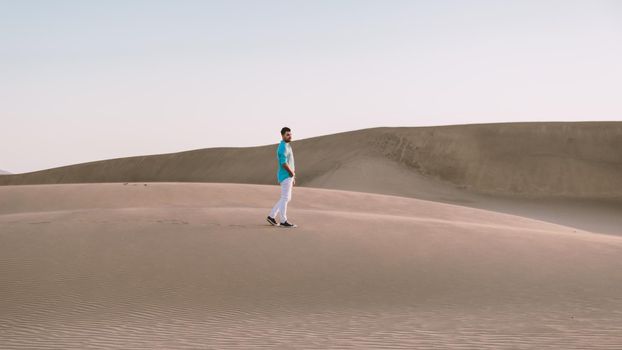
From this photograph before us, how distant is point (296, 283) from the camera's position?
9.20 metres

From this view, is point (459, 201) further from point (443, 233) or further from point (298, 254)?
point (298, 254)

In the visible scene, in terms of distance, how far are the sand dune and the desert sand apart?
23.6 metres

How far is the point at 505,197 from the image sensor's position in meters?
43.1

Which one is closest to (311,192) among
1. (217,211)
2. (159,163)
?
(217,211)

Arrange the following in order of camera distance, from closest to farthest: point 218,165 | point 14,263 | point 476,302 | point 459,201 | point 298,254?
1. point 476,302
2. point 14,263
3. point 298,254
4. point 459,201
5. point 218,165

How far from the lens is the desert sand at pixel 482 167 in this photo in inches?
1625

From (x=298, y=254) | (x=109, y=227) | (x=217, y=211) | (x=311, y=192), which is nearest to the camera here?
(x=298, y=254)

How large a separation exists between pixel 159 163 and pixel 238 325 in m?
63.1

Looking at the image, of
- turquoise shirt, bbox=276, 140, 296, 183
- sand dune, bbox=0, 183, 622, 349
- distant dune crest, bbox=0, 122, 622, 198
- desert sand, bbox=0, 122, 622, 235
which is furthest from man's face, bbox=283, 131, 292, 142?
distant dune crest, bbox=0, 122, 622, 198

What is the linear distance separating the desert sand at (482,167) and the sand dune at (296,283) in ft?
77.4

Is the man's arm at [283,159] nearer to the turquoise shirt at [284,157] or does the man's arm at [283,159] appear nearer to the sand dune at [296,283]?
the turquoise shirt at [284,157]

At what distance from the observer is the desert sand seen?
41281 millimetres

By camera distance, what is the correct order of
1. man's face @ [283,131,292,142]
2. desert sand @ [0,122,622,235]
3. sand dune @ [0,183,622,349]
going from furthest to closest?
desert sand @ [0,122,622,235] < man's face @ [283,131,292,142] < sand dune @ [0,183,622,349]

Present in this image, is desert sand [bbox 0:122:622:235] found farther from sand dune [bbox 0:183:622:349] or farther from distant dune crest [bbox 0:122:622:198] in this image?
sand dune [bbox 0:183:622:349]
